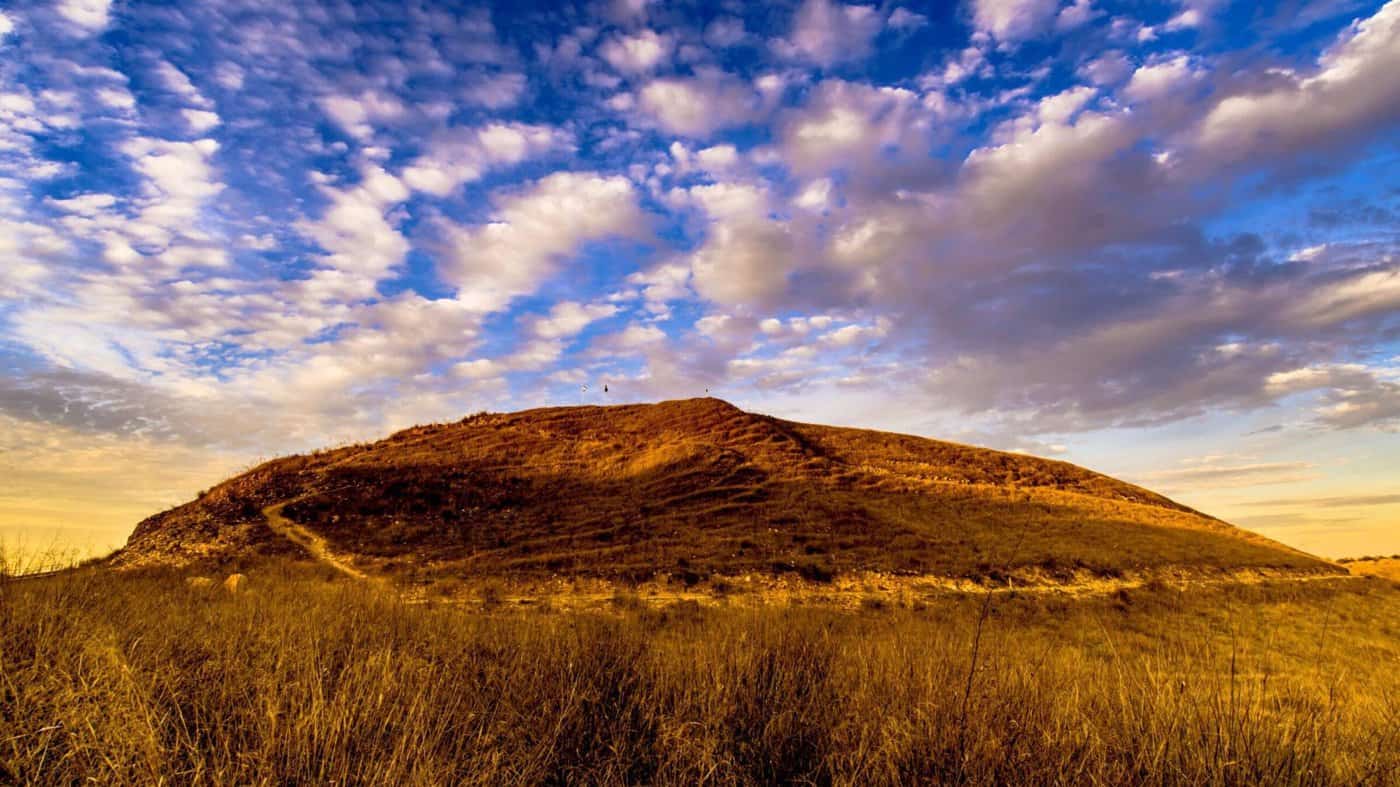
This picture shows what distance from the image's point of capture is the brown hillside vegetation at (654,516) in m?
25.1

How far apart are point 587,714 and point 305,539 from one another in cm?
2532

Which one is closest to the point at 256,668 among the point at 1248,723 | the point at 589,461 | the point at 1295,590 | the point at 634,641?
the point at 634,641

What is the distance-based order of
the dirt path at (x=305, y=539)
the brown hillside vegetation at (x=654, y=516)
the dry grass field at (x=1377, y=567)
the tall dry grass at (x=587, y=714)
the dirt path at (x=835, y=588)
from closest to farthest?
the tall dry grass at (x=587, y=714), the dirt path at (x=835, y=588), the dirt path at (x=305, y=539), the brown hillside vegetation at (x=654, y=516), the dry grass field at (x=1377, y=567)

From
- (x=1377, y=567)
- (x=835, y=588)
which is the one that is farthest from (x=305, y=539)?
(x=1377, y=567)

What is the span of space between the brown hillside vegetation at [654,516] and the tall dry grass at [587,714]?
52.5 ft

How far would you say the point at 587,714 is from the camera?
589 centimetres

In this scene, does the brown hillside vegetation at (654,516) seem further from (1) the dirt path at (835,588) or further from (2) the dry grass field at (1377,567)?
(2) the dry grass field at (1377,567)

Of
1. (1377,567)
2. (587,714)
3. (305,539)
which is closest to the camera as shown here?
(587,714)

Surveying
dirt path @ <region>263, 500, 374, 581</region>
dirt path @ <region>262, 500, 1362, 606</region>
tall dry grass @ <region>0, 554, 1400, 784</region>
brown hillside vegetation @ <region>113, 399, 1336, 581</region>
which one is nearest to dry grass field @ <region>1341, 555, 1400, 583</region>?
brown hillside vegetation @ <region>113, 399, 1336, 581</region>

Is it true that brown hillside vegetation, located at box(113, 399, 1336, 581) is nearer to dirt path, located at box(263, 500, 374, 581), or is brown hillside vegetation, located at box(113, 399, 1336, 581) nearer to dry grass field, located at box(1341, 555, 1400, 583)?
dirt path, located at box(263, 500, 374, 581)


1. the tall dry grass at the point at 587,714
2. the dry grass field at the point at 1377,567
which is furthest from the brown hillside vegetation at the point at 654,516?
the tall dry grass at the point at 587,714

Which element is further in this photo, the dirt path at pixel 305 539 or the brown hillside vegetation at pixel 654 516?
the brown hillside vegetation at pixel 654 516

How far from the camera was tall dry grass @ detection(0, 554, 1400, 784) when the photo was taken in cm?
422

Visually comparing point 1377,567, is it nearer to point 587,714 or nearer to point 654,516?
point 654,516
